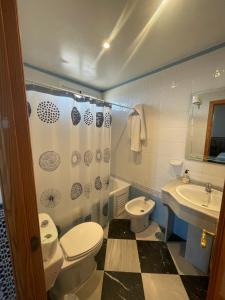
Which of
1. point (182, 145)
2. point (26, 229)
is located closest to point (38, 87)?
point (26, 229)

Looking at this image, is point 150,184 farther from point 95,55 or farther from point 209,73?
point 95,55

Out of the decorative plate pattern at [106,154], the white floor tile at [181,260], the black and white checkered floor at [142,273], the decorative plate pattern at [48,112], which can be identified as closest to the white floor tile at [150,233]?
the black and white checkered floor at [142,273]

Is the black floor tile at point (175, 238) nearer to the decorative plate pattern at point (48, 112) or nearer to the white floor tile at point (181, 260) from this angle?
the white floor tile at point (181, 260)

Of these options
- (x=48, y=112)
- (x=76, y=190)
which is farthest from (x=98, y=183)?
(x=48, y=112)

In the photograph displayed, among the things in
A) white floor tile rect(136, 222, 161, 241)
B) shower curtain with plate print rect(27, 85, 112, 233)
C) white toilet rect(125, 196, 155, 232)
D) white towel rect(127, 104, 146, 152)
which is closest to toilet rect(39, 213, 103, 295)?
shower curtain with plate print rect(27, 85, 112, 233)

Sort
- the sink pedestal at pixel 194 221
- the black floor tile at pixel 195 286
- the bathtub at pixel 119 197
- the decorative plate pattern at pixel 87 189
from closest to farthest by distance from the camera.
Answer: the sink pedestal at pixel 194 221
the black floor tile at pixel 195 286
the decorative plate pattern at pixel 87 189
the bathtub at pixel 119 197

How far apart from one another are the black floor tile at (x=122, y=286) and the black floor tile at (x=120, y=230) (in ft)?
1.61

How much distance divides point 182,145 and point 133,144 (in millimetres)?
719

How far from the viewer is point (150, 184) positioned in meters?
2.23

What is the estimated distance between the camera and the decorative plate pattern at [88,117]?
67.7 inches

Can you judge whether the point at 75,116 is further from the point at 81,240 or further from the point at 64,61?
the point at 81,240

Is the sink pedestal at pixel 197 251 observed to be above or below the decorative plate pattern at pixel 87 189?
below

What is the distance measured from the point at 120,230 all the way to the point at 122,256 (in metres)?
0.41

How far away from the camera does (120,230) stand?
2062 millimetres
